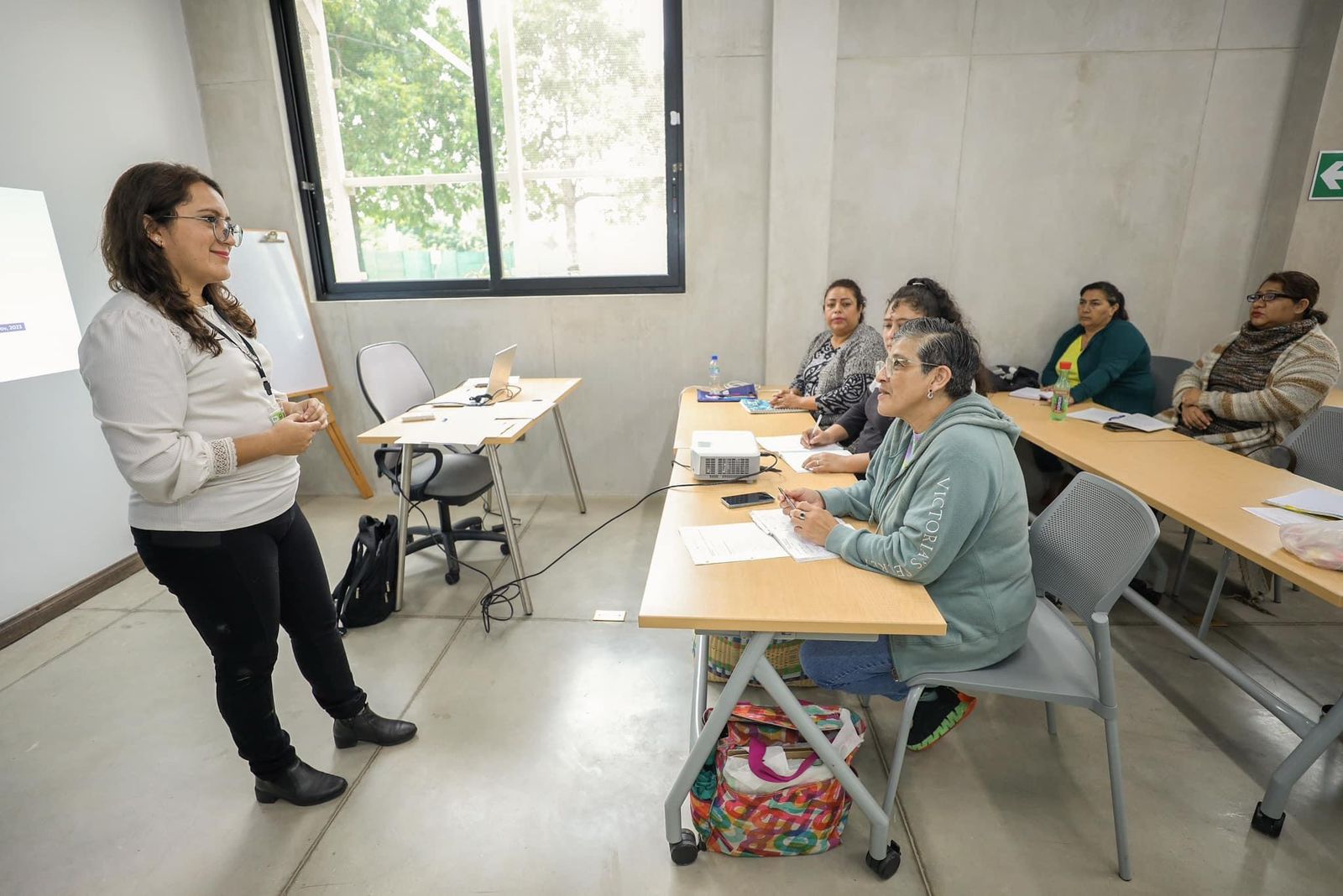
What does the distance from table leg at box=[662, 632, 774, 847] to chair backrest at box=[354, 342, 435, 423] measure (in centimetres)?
225

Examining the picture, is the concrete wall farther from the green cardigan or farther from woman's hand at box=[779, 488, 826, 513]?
woman's hand at box=[779, 488, 826, 513]

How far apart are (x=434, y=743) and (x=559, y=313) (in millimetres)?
2599

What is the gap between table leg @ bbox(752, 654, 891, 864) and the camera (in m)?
1.43

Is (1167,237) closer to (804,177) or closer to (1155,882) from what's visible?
(804,177)

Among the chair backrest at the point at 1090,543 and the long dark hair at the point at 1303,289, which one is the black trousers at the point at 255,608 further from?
the long dark hair at the point at 1303,289

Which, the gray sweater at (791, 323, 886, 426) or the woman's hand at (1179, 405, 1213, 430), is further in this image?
the woman's hand at (1179, 405, 1213, 430)

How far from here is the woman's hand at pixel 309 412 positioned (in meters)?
1.63

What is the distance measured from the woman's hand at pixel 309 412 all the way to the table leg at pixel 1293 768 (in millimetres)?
2678

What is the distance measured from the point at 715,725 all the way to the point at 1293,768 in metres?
1.54

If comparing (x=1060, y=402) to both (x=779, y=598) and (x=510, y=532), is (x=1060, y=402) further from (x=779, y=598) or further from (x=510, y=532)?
(x=510, y=532)

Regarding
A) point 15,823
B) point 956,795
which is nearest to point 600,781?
point 956,795

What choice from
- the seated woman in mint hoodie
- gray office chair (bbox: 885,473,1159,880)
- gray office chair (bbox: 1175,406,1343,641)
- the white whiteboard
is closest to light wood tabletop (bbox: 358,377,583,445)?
the white whiteboard

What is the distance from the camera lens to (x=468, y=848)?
167 centimetres

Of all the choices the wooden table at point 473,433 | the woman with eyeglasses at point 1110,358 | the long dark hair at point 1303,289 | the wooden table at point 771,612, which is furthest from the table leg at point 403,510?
the long dark hair at point 1303,289
